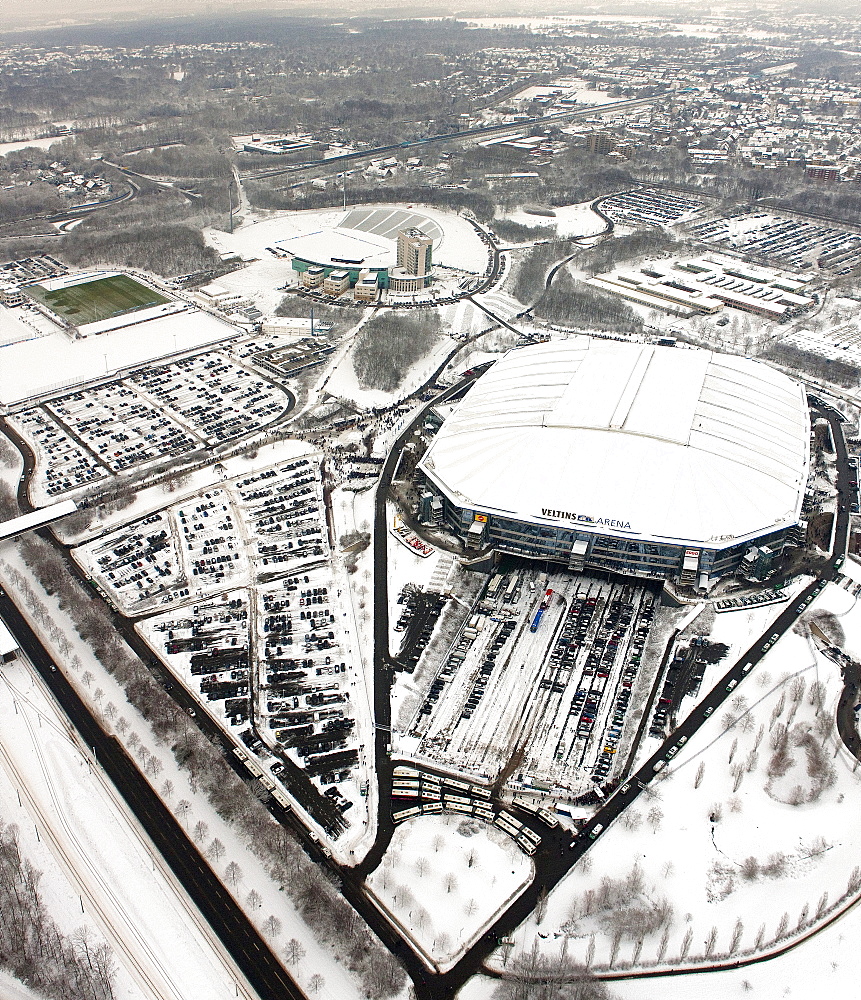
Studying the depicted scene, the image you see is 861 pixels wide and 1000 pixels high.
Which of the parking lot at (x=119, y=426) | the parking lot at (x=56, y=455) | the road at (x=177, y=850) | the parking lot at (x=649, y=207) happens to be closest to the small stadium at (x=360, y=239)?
the parking lot at (x=649, y=207)

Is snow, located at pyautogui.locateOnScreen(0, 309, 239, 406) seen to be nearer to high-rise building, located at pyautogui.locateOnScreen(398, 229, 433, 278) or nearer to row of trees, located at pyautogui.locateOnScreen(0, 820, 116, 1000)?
high-rise building, located at pyautogui.locateOnScreen(398, 229, 433, 278)

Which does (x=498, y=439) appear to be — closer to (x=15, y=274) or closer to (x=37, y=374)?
(x=37, y=374)

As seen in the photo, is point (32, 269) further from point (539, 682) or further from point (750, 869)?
point (750, 869)

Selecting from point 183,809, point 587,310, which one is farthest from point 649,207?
point 183,809

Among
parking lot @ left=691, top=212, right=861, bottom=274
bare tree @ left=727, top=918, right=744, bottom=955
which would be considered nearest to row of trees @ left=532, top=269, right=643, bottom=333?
parking lot @ left=691, top=212, right=861, bottom=274

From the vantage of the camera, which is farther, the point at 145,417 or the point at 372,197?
the point at 372,197

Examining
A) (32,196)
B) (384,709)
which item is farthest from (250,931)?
(32,196)

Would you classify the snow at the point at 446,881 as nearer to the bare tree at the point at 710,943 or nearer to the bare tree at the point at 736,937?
the bare tree at the point at 710,943
